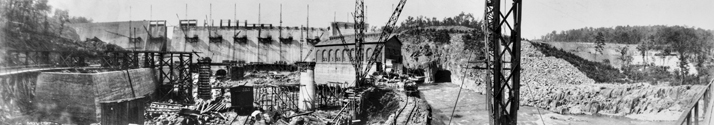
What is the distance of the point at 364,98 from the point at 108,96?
45.8 ft

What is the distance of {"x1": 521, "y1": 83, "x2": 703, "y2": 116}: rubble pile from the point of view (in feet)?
65.0

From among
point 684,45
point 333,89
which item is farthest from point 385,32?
point 684,45

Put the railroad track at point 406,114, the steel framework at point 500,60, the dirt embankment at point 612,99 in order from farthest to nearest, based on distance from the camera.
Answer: the dirt embankment at point 612,99 → the railroad track at point 406,114 → the steel framework at point 500,60

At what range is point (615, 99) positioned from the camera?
21.4 meters

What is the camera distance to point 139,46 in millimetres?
47062

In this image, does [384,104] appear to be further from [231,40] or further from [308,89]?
[231,40]

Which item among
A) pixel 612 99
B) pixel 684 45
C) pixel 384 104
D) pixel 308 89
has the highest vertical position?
pixel 684 45

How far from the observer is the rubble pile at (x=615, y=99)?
779 inches

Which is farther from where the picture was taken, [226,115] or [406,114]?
[226,115]

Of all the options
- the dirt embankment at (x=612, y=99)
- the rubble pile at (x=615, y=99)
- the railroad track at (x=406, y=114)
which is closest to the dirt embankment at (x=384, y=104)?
the railroad track at (x=406, y=114)

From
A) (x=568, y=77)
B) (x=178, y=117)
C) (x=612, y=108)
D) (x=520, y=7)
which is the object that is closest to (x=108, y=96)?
(x=178, y=117)

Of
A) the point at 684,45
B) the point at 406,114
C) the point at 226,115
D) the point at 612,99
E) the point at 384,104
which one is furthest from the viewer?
the point at 684,45

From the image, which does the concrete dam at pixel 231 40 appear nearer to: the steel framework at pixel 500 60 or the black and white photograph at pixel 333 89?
the black and white photograph at pixel 333 89

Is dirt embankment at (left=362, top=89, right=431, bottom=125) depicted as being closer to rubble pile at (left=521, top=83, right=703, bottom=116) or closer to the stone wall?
rubble pile at (left=521, top=83, right=703, bottom=116)
